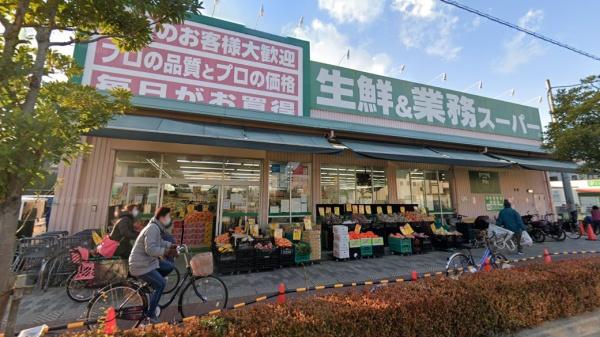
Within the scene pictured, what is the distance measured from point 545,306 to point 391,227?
17.4 feet

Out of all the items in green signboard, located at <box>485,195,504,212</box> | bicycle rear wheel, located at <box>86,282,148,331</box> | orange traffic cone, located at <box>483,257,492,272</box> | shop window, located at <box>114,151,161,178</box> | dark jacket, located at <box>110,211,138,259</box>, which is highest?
shop window, located at <box>114,151,161,178</box>

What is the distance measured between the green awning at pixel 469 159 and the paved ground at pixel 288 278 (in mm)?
3273

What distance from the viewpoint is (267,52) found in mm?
9070

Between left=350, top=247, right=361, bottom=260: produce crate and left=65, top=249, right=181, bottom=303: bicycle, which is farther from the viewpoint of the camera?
left=350, top=247, right=361, bottom=260: produce crate

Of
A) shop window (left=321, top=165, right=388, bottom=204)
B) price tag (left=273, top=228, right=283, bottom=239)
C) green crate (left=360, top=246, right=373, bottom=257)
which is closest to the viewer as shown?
→ price tag (left=273, top=228, right=283, bottom=239)

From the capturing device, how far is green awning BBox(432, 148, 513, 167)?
9247 mm

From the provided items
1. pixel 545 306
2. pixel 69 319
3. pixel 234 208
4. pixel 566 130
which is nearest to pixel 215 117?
pixel 234 208

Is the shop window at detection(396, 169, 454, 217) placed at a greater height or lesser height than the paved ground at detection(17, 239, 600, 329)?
greater

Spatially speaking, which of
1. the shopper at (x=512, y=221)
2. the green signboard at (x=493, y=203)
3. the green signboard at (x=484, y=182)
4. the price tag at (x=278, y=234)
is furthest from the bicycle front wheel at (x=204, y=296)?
the green signboard at (x=493, y=203)

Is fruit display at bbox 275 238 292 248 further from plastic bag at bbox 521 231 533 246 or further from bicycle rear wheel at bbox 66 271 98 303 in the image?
plastic bag at bbox 521 231 533 246

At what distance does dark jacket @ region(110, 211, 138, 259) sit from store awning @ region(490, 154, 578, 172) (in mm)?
13646

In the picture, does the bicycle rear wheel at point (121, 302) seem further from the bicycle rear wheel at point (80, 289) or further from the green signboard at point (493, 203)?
the green signboard at point (493, 203)

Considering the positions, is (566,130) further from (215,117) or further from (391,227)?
(215,117)

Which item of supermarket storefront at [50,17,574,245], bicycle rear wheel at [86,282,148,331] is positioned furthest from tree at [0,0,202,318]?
supermarket storefront at [50,17,574,245]
